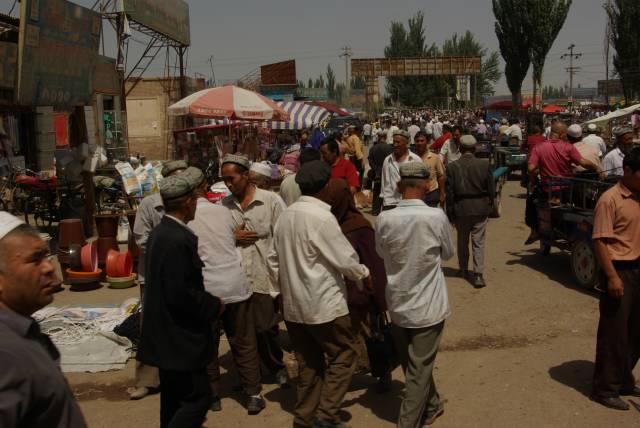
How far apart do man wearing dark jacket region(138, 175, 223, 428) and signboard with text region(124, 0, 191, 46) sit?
22.7 m

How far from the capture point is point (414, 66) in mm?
57344

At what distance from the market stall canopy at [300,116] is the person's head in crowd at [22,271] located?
1920 cm

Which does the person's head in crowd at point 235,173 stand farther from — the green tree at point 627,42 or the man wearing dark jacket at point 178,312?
the green tree at point 627,42

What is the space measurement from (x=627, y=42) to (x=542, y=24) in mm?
6823

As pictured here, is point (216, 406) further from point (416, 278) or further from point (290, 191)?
point (290, 191)

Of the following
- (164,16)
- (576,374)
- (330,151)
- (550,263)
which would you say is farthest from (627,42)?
(576,374)

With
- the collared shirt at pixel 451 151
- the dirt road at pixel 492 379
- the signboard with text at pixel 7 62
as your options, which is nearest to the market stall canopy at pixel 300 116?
the collared shirt at pixel 451 151

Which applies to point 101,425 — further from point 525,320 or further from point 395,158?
point 395,158

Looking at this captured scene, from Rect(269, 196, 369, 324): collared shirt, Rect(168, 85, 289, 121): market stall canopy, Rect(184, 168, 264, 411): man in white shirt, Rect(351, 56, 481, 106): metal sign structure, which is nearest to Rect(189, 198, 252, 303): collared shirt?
Rect(184, 168, 264, 411): man in white shirt

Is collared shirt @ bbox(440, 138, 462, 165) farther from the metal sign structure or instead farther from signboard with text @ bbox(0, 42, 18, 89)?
the metal sign structure

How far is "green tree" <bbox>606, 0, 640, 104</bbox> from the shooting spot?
47.8 metres

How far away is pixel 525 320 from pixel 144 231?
12.6ft

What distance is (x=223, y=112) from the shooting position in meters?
12.0

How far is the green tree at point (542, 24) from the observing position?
4828 centimetres
